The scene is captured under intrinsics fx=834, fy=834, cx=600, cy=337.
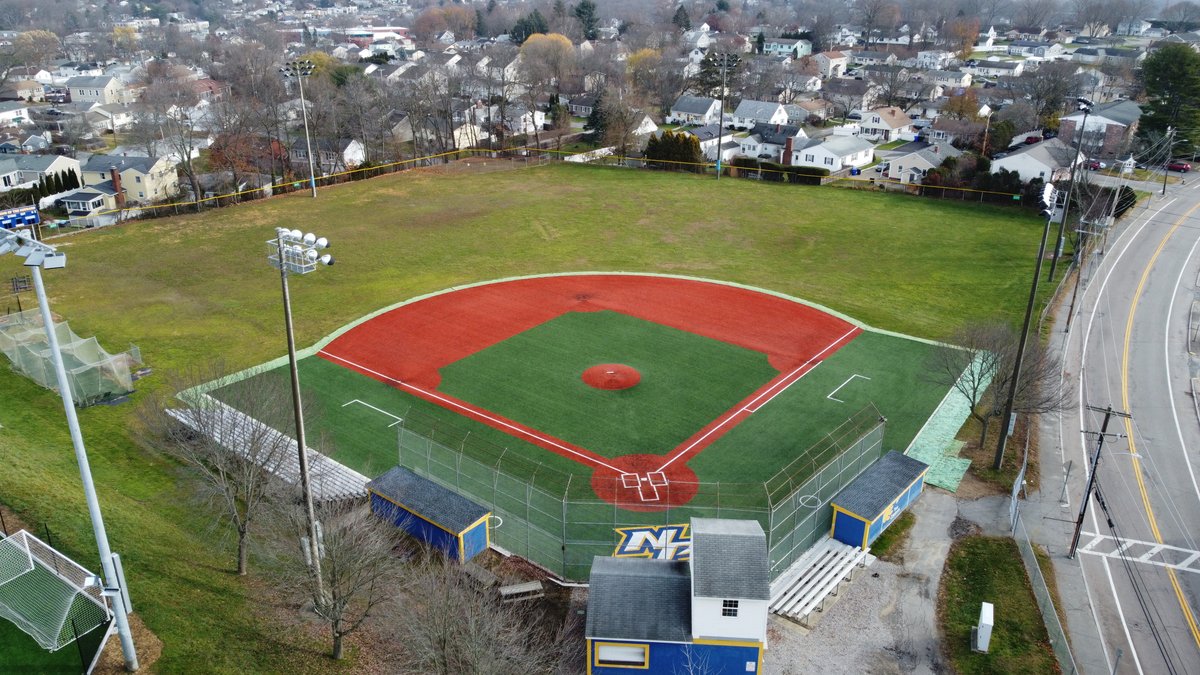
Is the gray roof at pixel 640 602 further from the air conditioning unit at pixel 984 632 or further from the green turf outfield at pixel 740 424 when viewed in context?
the air conditioning unit at pixel 984 632

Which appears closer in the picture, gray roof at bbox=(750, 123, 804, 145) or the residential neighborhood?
the residential neighborhood

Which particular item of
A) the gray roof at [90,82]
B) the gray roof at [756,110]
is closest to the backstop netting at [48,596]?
the gray roof at [756,110]

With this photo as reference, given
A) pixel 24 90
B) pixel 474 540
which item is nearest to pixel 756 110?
pixel 474 540

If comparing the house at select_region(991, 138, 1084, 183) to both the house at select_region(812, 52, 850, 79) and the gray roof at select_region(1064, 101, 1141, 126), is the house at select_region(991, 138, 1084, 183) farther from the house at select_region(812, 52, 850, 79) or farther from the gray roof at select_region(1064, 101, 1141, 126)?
the house at select_region(812, 52, 850, 79)

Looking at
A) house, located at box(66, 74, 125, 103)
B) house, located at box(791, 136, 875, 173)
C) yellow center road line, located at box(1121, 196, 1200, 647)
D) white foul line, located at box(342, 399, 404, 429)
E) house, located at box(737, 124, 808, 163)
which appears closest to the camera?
yellow center road line, located at box(1121, 196, 1200, 647)

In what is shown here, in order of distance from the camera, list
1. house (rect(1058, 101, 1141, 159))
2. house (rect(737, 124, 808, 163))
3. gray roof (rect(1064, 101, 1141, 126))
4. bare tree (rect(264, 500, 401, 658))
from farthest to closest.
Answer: house (rect(737, 124, 808, 163))
gray roof (rect(1064, 101, 1141, 126))
house (rect(1058, 101, 1141, 159))
bare tree (rect(264, 500, 401, 658))

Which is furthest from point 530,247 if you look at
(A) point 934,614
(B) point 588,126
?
(B) point 588,126

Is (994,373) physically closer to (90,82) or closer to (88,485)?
(88,485)

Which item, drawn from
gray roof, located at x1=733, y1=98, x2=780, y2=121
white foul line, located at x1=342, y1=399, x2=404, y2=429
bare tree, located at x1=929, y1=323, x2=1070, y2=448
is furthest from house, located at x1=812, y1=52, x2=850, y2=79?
white foul line, located at x1=342, y1=399, x2=404, y2=429
